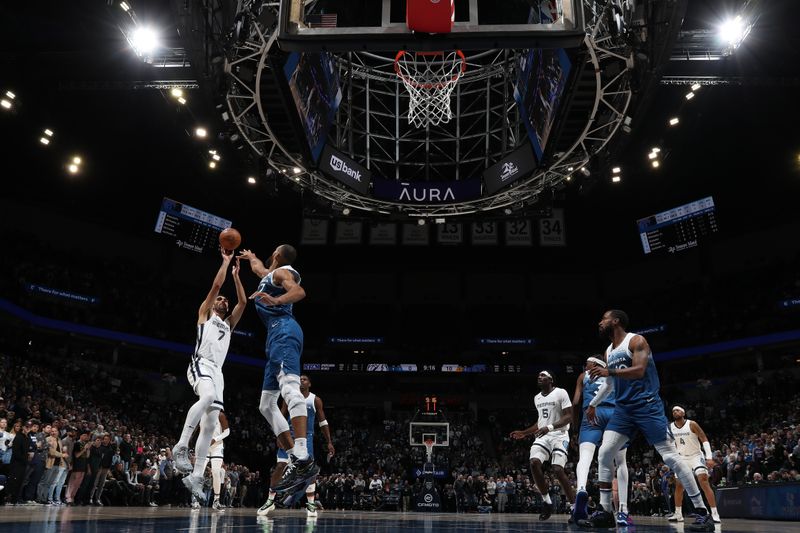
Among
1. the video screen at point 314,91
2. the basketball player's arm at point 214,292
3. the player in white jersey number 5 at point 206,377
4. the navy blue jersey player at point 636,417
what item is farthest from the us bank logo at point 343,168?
the navy blue jersey player at point 636,417

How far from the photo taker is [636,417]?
6277 millimetres

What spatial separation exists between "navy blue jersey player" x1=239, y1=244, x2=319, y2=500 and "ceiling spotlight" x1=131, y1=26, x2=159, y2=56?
1177cm

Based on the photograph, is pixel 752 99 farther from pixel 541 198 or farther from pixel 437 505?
pixel 437 505

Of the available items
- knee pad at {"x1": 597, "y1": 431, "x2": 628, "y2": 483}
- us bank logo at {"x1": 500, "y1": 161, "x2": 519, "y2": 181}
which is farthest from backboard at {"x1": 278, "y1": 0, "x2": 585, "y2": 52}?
us bank logo at {"x1": 500, "y1": 161, "x2": 519, "y2": 181}

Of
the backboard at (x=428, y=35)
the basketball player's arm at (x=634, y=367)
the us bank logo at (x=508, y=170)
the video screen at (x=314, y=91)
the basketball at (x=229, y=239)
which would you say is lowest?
the basketball player's arm at (x=634, y=367)

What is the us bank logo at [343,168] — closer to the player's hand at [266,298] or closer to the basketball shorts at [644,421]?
the player's hand at [266,298]

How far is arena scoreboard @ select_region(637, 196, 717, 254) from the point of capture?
95.3ft

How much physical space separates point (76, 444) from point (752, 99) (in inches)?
966

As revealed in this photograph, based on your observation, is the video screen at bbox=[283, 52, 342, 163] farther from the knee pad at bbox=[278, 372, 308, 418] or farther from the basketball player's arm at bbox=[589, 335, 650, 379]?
the basketball player's arm at bbox=[589, 335, 650, 379]

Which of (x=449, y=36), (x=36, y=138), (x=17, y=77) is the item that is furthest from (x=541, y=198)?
(x=36, y=138)

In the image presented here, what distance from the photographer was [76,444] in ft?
46.6

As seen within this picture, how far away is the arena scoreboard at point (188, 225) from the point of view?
2855 cm

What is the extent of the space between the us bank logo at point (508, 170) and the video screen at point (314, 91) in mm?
5328

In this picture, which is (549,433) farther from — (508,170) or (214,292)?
(508,170)
